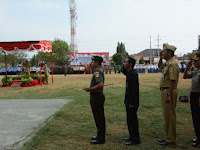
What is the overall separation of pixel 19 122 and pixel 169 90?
13.7ft

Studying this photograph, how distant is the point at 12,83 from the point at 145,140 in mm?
14645

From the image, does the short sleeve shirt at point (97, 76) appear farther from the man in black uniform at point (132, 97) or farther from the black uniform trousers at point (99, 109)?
the man in black uniform at point (132, 97)

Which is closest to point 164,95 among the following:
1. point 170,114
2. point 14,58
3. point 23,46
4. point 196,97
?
point 170,114

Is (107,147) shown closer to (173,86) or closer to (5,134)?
(173,86)

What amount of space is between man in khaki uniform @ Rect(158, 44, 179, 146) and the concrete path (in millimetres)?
2821

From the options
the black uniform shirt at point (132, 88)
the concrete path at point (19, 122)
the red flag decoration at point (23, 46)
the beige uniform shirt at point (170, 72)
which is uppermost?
the red flag decoration at point (23, 46)

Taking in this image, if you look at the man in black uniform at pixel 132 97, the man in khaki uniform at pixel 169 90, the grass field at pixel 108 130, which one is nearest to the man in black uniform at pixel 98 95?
the grass field at pixel 108 130

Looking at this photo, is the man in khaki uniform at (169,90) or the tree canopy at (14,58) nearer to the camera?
the man in khaki uniform at (169,90)

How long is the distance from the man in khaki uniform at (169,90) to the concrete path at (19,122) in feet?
9.25

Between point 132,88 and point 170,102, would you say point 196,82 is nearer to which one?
point 170,102

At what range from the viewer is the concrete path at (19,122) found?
189 inches

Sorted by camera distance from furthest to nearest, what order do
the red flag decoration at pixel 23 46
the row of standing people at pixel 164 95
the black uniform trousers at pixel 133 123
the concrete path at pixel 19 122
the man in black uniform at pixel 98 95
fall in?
the red flag decoration at pixel 23 46
the concrete path at pixel 19 122
the black uniform trousers at pixel 133 123
the man in black uniform at pixel 98 95
the row of standing people at pixel 164 95

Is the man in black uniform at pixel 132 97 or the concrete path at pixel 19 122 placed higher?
the man in black uniform at pixel 132 97

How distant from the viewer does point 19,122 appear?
639 centimetres
